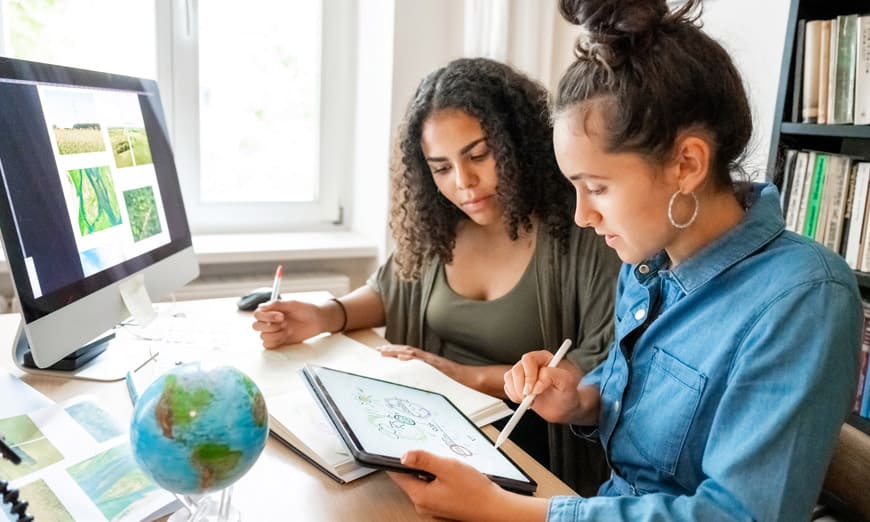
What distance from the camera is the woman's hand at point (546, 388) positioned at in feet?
3.02

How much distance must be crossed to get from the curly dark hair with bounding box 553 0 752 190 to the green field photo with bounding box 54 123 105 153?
0.69m

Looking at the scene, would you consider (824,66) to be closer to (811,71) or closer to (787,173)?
(811,71)

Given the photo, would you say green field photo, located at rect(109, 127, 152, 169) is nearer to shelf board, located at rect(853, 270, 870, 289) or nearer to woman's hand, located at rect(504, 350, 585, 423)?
woman's hand, located at rect(504, 350, 585, 423)

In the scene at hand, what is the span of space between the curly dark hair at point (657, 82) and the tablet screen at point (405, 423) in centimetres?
39

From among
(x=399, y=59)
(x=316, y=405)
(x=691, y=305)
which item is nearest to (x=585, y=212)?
(x=691, y=305)

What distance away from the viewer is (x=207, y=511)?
67 cm

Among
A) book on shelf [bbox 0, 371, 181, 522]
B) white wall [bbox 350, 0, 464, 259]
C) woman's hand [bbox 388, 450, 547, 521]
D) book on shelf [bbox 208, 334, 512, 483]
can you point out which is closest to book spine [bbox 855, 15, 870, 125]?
book on shelf [bbox 208, 334, 512, 483]

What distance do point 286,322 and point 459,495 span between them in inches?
24.3

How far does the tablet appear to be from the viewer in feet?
2.42

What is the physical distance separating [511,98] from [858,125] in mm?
607

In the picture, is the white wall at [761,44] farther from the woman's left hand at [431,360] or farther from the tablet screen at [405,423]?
the tablet screen at [405,423]

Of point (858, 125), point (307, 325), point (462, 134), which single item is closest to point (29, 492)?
point (307, 325)

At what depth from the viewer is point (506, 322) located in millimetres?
1262

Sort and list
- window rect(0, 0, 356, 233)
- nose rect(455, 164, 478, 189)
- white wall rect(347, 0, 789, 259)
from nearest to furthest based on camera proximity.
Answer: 1. nose rect(455, 164, 478, 189)
2. white wall rect(347, 0, 789, 259)
3. window rect(0, 0, 356, 233)
